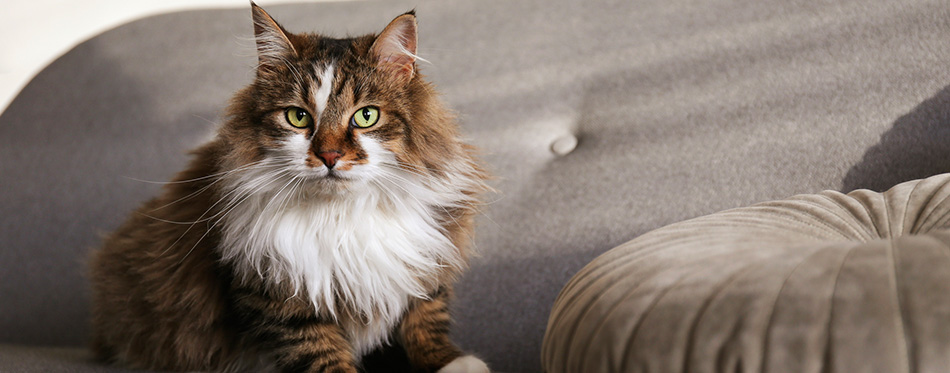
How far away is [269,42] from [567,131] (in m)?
0.85

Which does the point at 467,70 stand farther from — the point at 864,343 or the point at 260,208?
the point at 864,343

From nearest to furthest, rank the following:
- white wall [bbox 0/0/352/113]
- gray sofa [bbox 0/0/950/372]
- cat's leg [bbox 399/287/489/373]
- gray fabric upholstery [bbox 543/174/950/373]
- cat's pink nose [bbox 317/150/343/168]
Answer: gray fabric upholstery [bbox 543/174/950/373], cat's pink nose [bbox 317/150/343/168], cat's leg [bbox 399/287/489/373], gray sofa [bbox 0/0/950/372], white wall [bbox 0/0/352/113]

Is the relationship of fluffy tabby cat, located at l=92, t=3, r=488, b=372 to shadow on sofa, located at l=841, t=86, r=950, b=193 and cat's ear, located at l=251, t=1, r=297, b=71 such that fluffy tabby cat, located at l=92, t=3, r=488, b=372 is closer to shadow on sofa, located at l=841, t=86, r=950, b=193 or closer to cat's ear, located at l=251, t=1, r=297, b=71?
cat's ear, located at l=251, t=1, r=297, b=71

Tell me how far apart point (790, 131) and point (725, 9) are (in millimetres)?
399

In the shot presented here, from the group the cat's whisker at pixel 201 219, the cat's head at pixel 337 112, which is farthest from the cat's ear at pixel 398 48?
the cat's whisker at pixel 201 219

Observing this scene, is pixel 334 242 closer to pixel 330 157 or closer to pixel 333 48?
pixel 330 157

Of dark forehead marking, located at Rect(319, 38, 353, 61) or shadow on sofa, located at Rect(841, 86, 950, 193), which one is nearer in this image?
dark forehead marking, located at Rect(319, 38, 353, 61)

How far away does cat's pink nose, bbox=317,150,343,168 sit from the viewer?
2.95 feet

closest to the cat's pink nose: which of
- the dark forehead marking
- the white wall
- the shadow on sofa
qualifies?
the dark forehead marking

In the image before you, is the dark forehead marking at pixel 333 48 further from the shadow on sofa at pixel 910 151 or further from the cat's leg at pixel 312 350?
the shadow on sofa at pixel 910 151

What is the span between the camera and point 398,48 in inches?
39.8

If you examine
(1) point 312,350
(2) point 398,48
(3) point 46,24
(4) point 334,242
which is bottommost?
Answer: (1) point 312,350

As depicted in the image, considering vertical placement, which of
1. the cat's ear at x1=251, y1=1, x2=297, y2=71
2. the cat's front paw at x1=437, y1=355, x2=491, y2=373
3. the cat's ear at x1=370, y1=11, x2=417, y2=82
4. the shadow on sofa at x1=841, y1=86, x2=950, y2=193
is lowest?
the cat's front paw at x1=437, y1=355, x2=491, y2=373

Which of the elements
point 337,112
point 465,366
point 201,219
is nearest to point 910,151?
point 465,366
